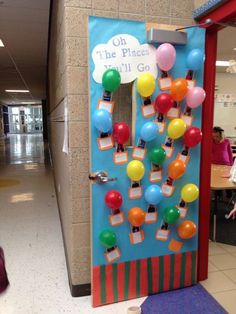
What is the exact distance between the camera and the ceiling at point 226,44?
4.35 metres

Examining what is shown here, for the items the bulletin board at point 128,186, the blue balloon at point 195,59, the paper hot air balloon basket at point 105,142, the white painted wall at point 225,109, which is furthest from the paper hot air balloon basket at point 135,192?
the white painted wall at point 225,109

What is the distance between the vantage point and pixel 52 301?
2141 mm

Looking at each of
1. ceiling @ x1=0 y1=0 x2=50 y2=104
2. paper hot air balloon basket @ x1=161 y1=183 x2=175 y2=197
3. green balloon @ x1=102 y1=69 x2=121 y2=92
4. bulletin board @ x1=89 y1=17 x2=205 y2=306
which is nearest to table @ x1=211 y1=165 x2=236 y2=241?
bulletin board @ x1=89 y1=17 x2=205 y2=306

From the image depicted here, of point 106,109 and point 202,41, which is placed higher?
point 202,41

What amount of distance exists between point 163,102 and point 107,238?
1.03 metres

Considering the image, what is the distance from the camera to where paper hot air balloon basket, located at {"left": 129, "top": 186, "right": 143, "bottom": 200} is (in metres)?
2.04

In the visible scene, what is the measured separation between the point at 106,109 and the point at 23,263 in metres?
1.79

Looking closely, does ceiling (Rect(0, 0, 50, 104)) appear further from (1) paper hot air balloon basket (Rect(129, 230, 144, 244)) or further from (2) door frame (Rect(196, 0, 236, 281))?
(1) paper hot air balloon basket (Rect(129, 230, 144, 244))

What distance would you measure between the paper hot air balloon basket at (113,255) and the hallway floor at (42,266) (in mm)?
355

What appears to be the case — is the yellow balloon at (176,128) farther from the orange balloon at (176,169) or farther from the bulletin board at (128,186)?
the orange balloon at (176,169)

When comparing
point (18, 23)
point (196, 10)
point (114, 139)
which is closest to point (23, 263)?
point (114, 139)

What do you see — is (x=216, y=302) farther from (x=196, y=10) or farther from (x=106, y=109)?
(x=196, y=10)

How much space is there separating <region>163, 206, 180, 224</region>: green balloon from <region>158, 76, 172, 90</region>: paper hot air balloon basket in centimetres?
89

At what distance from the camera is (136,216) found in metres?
1.98
